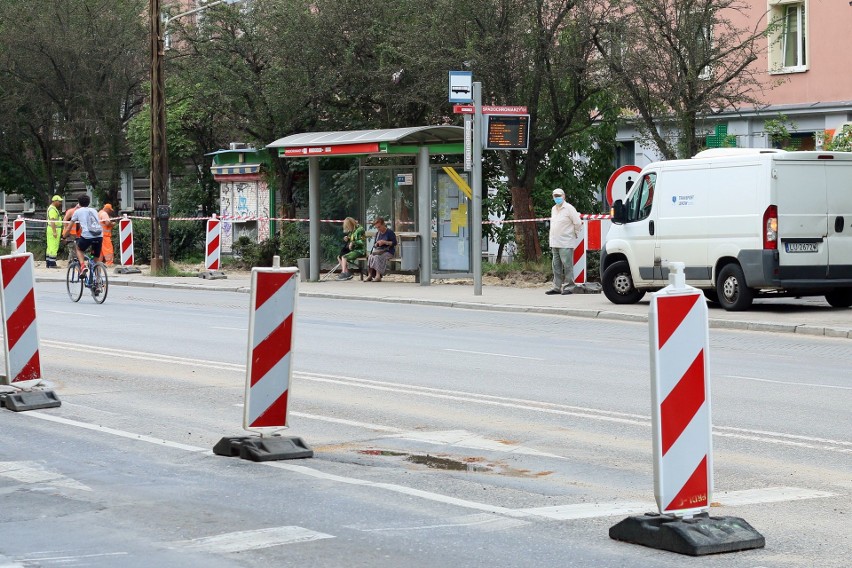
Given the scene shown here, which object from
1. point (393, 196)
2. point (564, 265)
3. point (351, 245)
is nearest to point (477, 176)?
point (564, 265)

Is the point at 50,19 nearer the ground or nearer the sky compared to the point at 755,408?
nearer the sky

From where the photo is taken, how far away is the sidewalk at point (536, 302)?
64.1 ft

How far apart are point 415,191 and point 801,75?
10.4 m

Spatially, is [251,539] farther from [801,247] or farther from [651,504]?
[801,247]

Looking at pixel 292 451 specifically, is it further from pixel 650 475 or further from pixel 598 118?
pixel 598 118

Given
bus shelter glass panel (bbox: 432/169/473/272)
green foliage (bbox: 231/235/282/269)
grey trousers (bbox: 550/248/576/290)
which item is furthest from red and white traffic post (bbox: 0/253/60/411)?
green foliage (bbox: 231/235/282/269)

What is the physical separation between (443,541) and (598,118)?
27.5 metres

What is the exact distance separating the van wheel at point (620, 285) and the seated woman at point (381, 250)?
7.67 meters

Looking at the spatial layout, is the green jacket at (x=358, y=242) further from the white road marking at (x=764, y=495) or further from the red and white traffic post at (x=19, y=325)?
the white road marking at (x=764, y=495)

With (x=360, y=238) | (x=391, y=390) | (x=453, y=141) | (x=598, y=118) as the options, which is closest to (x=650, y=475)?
(x=391, y=390)

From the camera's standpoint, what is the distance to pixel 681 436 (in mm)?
6484

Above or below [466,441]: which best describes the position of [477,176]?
above

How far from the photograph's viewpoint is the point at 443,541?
6.60m

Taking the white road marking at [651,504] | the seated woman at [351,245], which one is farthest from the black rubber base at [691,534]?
the seated woman at [351,245]
